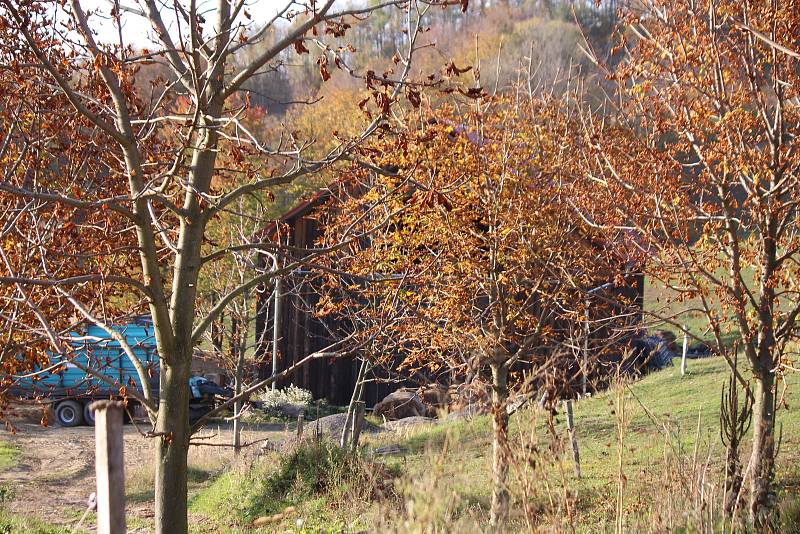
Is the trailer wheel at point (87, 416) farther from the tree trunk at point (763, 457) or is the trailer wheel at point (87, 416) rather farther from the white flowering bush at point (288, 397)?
Result: the tree trunk at point (763, 457)

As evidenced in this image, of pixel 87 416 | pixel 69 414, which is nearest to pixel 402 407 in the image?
pixel 87 416

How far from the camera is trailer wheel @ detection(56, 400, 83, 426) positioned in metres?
21.1

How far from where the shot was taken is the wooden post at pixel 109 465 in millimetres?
3191

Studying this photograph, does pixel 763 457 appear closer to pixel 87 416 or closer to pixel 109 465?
pixel 109 465

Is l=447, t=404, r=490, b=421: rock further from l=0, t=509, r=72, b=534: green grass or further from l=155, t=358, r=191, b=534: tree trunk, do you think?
l=0, t=509, r=72, b=534: green grass

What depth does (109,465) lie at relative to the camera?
10.5 ft

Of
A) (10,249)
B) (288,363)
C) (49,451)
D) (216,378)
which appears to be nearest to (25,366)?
(10,249)

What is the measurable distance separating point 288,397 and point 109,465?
64.8 ft

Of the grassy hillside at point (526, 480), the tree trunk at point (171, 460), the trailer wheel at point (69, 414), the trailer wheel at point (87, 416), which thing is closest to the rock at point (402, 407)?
the grassy hillside at point (526, 480)

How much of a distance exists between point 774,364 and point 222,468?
9848 millimetres

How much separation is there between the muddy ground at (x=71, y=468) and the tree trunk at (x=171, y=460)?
181 inches

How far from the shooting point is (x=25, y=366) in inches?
320

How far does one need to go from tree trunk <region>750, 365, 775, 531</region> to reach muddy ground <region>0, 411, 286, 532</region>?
19.1 ft

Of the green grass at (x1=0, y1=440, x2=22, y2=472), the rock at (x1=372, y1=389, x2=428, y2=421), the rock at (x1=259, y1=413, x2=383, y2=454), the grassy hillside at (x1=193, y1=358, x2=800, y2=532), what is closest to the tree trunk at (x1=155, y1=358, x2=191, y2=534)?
the grassy hillside at (x1=193, y1=358, x2=800, y2=532)
